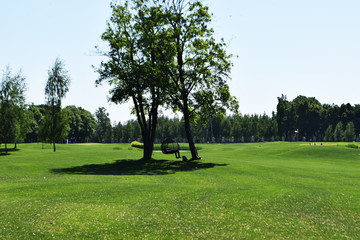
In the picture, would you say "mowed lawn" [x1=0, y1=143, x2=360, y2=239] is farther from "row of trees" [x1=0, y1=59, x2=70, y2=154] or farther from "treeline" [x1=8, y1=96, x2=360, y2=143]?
"treeline" [x1=8, y1=96, x2=360, y2=143]

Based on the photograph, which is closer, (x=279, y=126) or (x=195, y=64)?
(x=195, y=64)

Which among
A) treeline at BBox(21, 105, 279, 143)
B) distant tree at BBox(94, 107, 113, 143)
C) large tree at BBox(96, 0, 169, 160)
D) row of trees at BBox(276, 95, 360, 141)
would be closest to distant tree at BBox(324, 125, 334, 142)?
row of trees at BBox(276, 95, 360, 141)

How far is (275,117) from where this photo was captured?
511 ft

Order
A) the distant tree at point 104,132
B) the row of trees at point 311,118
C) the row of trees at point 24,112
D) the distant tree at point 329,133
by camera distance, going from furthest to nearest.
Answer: the distant tree at point 104,132, the row of trees at point 311,118, the distant tree at point 329,133, the row of trees at point 24,112

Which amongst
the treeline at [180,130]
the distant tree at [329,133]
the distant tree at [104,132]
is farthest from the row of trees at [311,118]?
the distant tree at [104,132]

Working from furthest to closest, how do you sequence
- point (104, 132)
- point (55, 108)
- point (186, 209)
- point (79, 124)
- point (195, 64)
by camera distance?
point (104, 132) < point (79, 124) < point (55, 108) < point (195, 64) < point (186, 209)

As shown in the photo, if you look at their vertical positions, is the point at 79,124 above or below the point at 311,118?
below

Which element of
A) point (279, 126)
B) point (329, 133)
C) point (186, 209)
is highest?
point (279, 126)

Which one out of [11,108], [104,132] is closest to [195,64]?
[11,108]

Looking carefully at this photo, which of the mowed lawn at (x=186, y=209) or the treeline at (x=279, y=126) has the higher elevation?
the treeline at (x=279, y=126)

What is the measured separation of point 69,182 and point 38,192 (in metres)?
4.04

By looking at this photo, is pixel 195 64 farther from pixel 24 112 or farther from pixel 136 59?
pixel 24 112

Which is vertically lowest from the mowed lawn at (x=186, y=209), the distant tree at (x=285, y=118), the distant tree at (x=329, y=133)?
the mowed lawn at (x=186, y=209)

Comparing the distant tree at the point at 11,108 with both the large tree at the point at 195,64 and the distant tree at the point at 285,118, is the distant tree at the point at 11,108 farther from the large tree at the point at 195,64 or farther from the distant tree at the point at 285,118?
the distant tree at the point at 285,118
